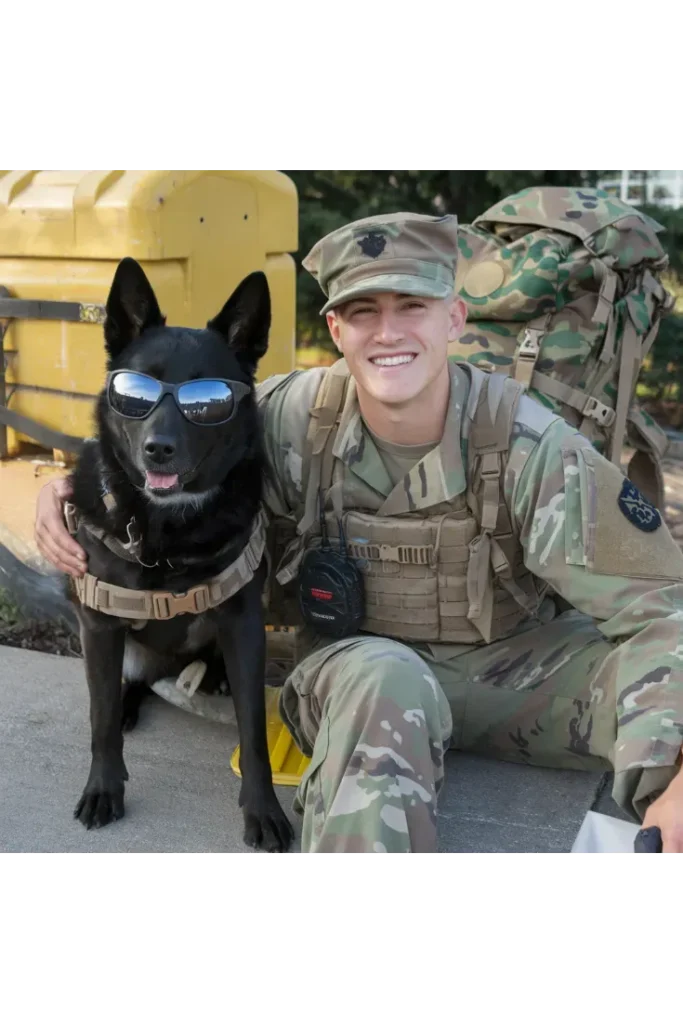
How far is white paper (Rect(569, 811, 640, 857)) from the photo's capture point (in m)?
1.94

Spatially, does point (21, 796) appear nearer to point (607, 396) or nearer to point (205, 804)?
point (205, 804)

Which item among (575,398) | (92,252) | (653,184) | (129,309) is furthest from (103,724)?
(653,184)

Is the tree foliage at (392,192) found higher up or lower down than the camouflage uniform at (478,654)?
higher up

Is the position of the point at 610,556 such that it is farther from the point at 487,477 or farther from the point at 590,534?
the point at 487,477

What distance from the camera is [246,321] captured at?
2.24m

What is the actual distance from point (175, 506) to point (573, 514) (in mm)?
915

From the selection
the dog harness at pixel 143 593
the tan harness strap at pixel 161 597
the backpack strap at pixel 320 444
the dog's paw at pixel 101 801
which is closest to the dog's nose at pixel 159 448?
the dog harness at pixel 143 593

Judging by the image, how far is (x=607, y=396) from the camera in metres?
3.11

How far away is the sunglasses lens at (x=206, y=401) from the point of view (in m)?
2.05

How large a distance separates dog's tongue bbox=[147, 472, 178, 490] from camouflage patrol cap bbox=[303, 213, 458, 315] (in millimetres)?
531

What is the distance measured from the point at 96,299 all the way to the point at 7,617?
122cm

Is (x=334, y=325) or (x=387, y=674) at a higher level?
(x=334, y=325)

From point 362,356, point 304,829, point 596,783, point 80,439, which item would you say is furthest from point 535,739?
point 80,439

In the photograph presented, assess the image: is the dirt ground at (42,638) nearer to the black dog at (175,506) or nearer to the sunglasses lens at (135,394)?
the black dog at (175,506)
